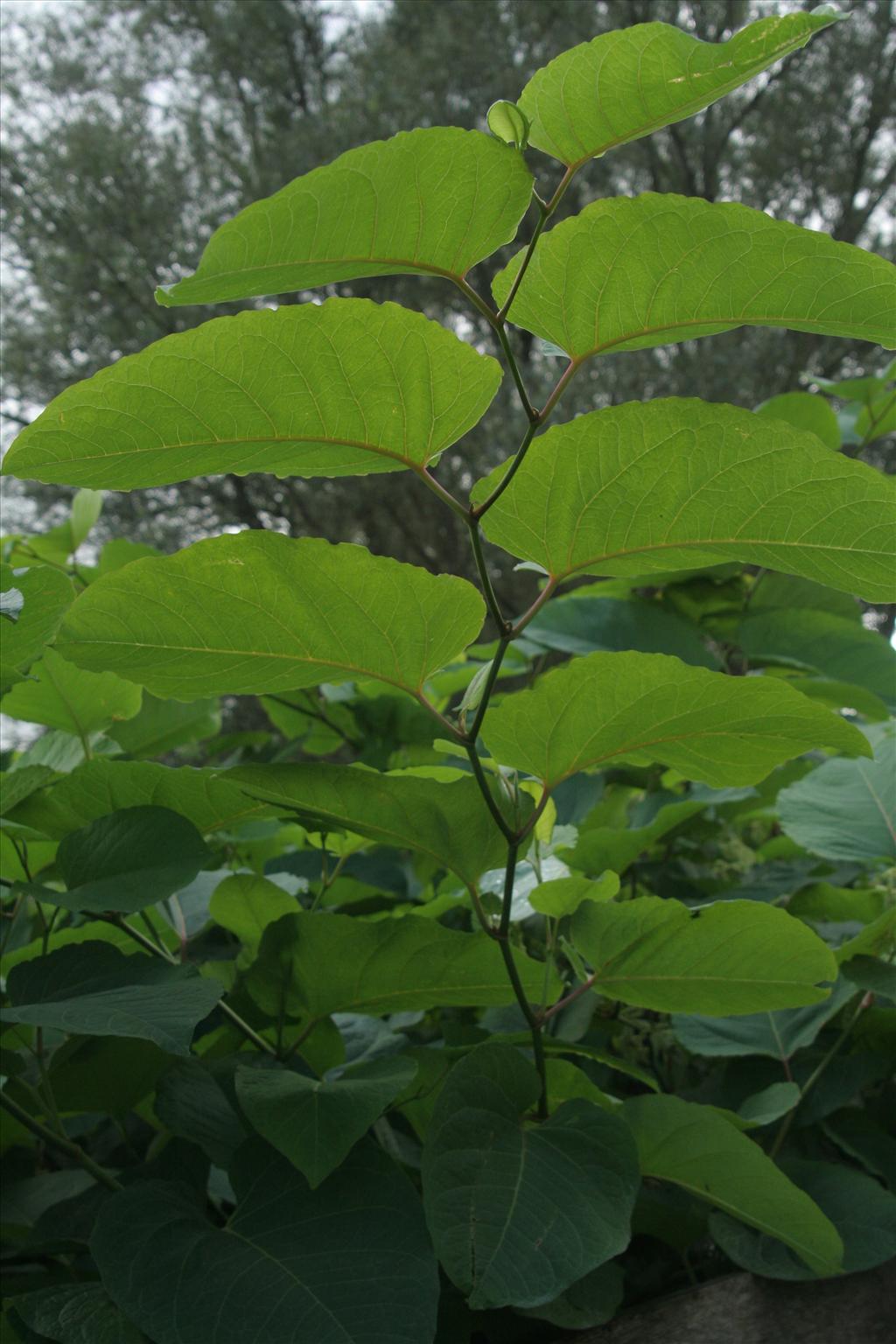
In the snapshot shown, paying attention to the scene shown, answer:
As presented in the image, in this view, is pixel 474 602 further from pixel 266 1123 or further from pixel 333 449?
pixel 266 1123

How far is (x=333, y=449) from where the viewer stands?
0.46 meters

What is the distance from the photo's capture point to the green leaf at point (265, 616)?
1.52 ft

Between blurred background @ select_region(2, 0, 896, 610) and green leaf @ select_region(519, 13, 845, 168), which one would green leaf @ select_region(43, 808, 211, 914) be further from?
blurred background @ select_region(2, 0, 896, 610)

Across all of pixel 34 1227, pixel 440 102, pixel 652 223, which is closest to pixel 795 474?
pixel 652 223

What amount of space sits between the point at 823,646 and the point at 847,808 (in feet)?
0.71

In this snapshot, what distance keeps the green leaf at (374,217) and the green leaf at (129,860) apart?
9.0 inches

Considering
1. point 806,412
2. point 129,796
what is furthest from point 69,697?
point 806,412

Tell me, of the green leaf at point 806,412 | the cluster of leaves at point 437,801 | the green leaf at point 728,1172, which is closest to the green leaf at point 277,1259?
the cluster of leaves at point 437,801

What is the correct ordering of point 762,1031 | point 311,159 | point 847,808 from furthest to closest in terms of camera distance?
point 311,159 → point 847,808 → point 762,1031

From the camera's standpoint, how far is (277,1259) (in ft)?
1.46

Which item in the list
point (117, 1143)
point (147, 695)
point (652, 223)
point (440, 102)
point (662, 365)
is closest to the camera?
point (652, 223)

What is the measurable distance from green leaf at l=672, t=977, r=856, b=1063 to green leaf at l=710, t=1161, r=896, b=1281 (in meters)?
0.08

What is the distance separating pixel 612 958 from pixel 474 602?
177mm

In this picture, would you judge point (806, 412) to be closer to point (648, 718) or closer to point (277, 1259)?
point (648, 718)
